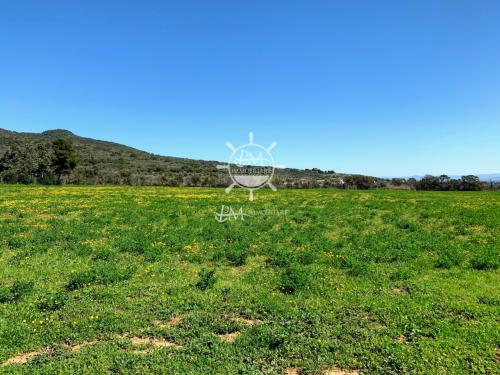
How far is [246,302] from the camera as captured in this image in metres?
7.96

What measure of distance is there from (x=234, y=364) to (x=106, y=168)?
95481 mm

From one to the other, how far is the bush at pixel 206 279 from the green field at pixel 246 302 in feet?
0.14

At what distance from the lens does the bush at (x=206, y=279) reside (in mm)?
8969

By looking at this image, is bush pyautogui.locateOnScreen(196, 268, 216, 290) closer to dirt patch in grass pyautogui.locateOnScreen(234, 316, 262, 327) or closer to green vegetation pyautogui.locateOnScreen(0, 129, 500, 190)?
dirt patch in grass pyautogui.locateOnScreen(234, 316, 262, 327)

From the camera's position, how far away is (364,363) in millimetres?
5547

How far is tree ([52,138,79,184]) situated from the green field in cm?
7107

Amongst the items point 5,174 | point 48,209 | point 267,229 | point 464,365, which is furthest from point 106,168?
point 464,365

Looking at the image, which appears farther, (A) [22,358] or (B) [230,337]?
(B) [230,337]

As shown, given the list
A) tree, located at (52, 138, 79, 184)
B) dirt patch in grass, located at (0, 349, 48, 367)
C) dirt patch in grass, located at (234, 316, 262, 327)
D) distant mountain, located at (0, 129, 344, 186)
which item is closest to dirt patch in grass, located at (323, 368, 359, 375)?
dirt patch in grass, located at (234, 316, 262, 327)

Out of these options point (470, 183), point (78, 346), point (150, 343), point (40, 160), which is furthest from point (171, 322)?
point (40, 160)

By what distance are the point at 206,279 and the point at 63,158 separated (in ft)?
265

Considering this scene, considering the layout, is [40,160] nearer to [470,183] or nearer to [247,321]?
[247,321]

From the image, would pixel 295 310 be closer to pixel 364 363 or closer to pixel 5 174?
pixel 364 363

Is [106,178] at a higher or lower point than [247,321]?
higher
